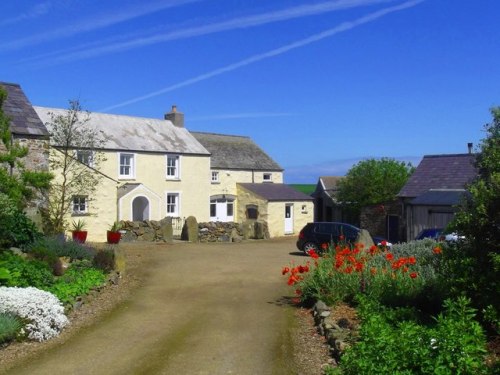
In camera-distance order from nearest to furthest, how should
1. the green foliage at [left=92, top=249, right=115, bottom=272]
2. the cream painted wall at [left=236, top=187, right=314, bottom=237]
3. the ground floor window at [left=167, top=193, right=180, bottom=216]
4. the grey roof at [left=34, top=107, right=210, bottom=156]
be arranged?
the green foliage at [left=92, top=249, right=115, bottom=272] → the grey roof at [left=34, top=107, right=210, bottom=156] → the ground floor window at [left=167, top=193, right=180, bottom=216] → the cream painted wall at [left=236, top=187, right=314, bottom=237]

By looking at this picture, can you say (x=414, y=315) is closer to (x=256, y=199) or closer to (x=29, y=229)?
(x=29, y=229)

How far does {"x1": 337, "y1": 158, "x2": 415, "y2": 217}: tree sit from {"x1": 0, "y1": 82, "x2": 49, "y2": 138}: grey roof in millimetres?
23043

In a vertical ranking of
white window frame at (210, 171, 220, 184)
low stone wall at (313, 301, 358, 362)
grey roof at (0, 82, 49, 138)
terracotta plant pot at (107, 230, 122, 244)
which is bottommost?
low stone wall at (313, 301, 358, 362)

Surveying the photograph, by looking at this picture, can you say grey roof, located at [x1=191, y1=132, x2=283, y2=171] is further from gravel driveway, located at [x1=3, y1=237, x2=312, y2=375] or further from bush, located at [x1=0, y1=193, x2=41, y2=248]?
bush, located at [x1=0, y1=193, x2=41, y2=248]

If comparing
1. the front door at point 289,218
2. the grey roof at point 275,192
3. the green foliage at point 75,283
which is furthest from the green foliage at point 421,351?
the front door at point 289,218

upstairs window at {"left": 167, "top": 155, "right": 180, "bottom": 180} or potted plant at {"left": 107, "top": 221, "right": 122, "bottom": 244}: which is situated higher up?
upstairs window at {"left": 167, "top": 155, "right": 180, "bottom": 180}

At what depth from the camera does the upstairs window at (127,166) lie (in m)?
35.4

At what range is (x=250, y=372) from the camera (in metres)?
8.52

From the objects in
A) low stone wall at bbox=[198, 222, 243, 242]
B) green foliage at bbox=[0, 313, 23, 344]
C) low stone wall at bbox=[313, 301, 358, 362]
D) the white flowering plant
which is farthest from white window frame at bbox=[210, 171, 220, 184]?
green foliage at bbox=[0, 313, 23, 344]

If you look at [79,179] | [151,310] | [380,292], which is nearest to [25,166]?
[79,179]

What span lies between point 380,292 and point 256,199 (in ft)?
97.9

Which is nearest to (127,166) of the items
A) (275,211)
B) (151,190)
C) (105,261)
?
(151,190)

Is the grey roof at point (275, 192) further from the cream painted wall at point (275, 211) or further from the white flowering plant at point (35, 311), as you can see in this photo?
the white flowering plant at point (35, 311)

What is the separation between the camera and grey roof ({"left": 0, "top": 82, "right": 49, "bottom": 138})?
2262 cm
